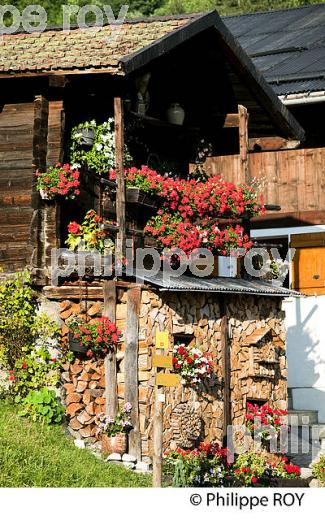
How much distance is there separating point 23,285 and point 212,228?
2676 millimetres

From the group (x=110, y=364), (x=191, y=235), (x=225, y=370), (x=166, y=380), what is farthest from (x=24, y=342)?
(x=166, y=380)

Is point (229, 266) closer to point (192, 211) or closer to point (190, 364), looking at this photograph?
point (192, 211)

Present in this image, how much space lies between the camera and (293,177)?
22047 mm

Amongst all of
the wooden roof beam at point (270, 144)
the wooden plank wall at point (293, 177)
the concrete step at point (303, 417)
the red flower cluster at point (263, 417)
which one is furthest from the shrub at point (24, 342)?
the wooden plank wall at point (293, 177)

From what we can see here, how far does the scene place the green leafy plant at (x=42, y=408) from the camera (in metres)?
15.6

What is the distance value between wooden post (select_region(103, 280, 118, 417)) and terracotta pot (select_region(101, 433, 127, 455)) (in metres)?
0.28

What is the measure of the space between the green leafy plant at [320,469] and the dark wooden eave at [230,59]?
5091 millimetres

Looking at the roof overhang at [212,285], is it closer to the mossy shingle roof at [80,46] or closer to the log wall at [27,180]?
the log wall at [27,180]

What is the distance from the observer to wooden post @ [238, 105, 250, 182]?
18.5m

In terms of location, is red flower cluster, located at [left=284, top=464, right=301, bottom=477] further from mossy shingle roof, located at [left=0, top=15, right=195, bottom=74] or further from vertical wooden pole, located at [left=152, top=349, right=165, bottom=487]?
mossy shingle roof, located at [left=0, top=15, right=195, bottom=74]

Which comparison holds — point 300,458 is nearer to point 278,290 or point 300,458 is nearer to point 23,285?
point 278,290

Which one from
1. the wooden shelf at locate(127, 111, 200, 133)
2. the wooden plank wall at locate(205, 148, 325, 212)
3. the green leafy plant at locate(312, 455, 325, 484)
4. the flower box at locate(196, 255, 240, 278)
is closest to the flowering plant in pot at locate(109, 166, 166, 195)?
the wooden shelf at locate(127, 111, 200, 133)

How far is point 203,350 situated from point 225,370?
1.74ft

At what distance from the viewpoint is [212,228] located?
56.5 feet
